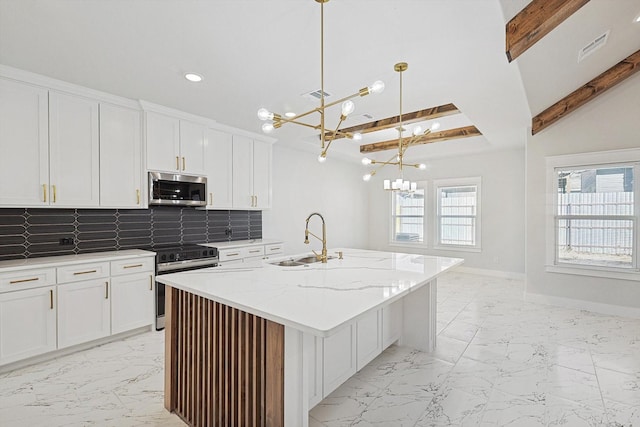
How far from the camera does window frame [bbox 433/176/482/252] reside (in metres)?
6.23

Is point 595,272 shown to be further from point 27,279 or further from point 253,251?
point 27,279

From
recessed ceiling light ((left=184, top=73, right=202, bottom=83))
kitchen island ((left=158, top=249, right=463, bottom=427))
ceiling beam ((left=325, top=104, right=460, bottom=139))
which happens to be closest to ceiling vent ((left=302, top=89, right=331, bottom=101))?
ceiling beam ((left=325, top=104, right=460, bottom=139))

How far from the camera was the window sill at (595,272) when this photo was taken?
12.6 ft

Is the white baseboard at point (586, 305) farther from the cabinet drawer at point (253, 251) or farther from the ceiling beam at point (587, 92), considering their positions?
the cabinet drawer at point (253, 251)

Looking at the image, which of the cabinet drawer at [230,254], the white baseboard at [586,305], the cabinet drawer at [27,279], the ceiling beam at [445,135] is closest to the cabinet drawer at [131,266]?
the cabinet drawer at [27,279]

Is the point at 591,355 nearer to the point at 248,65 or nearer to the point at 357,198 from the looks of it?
the point at 248,65

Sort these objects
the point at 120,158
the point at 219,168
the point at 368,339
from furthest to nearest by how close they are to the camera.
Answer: the point at 219,168
the point at 120,158
the point at 368,339

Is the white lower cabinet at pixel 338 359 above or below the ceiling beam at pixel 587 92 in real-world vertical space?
below

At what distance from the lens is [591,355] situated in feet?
9.39

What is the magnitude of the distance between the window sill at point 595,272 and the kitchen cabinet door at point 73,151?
5.73m

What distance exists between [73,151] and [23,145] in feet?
1.16

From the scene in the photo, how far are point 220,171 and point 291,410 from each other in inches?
134

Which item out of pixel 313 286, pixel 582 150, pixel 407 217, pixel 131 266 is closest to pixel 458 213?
pixel 407 217

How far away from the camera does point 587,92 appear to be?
12.7 ft
